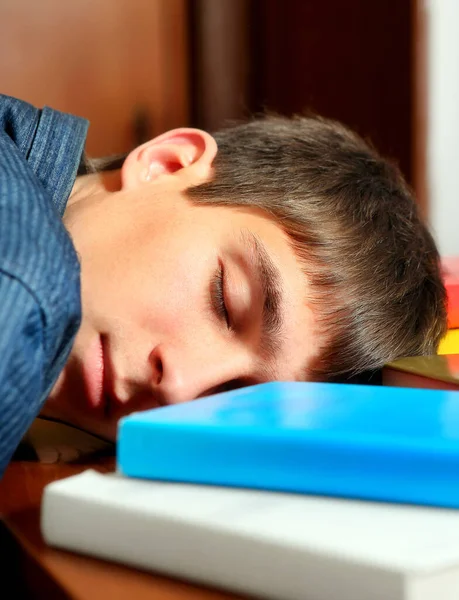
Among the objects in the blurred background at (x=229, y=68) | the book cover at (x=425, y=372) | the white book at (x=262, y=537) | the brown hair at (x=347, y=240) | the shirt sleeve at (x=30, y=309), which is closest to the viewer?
the white book at (x=262, y=537)

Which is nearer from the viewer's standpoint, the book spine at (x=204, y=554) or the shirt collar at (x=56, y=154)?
the book spine at (x=204, y=554)

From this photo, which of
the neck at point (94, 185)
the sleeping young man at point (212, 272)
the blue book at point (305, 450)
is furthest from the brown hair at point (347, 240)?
the blue book at point (305, 450)

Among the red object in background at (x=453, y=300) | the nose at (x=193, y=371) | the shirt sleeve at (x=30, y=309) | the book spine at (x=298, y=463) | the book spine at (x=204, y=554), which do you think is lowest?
the red object in background at (x=453, y=300)

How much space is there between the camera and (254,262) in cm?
69

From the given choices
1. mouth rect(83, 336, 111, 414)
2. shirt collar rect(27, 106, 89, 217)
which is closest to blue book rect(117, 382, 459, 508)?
mouth rect(83, 336, 111, 414)

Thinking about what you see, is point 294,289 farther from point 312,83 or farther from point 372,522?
point 312,83

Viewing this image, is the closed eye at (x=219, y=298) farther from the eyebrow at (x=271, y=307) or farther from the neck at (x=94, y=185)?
the neck at (x=94, y=185)

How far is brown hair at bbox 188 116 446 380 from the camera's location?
720 mm

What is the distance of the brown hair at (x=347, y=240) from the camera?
2.36 feet

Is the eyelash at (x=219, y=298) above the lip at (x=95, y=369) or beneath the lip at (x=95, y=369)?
above

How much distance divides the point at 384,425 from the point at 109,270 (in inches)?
13.5

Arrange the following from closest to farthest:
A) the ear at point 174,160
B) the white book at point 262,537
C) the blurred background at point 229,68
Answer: the white book at point 262,537
the ear at point 174,160
the blurred background at point 229,68

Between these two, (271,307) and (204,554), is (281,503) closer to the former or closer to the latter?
(204,554)

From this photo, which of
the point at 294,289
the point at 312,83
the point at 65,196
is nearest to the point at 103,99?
the point at 312,83
